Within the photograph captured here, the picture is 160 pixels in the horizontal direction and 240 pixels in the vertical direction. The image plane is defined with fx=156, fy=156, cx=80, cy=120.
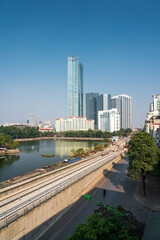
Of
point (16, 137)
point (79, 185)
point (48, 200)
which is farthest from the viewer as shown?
point (16, 137)

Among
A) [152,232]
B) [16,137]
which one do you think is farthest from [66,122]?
[152,232]

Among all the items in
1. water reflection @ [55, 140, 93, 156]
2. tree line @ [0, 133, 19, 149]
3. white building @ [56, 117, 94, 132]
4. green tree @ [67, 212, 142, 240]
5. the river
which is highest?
white building @ [56, 117, 94, 132]

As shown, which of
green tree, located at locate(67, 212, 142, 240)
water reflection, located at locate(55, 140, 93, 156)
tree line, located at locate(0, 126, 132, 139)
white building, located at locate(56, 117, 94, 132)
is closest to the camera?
green tree, located at locate(67, 212, 142, 240)

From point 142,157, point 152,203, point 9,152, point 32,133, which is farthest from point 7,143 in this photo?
point 152,203

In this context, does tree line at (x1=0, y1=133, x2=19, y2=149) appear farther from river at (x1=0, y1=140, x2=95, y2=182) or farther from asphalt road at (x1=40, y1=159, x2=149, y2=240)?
asphalt road at (x1=40, y1=159, x2=149, y2=240)

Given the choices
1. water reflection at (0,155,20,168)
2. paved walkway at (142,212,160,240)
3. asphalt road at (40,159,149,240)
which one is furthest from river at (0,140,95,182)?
paved walkway at (142,212,160,240)

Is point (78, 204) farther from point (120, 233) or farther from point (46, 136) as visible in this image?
point (46, 136)
